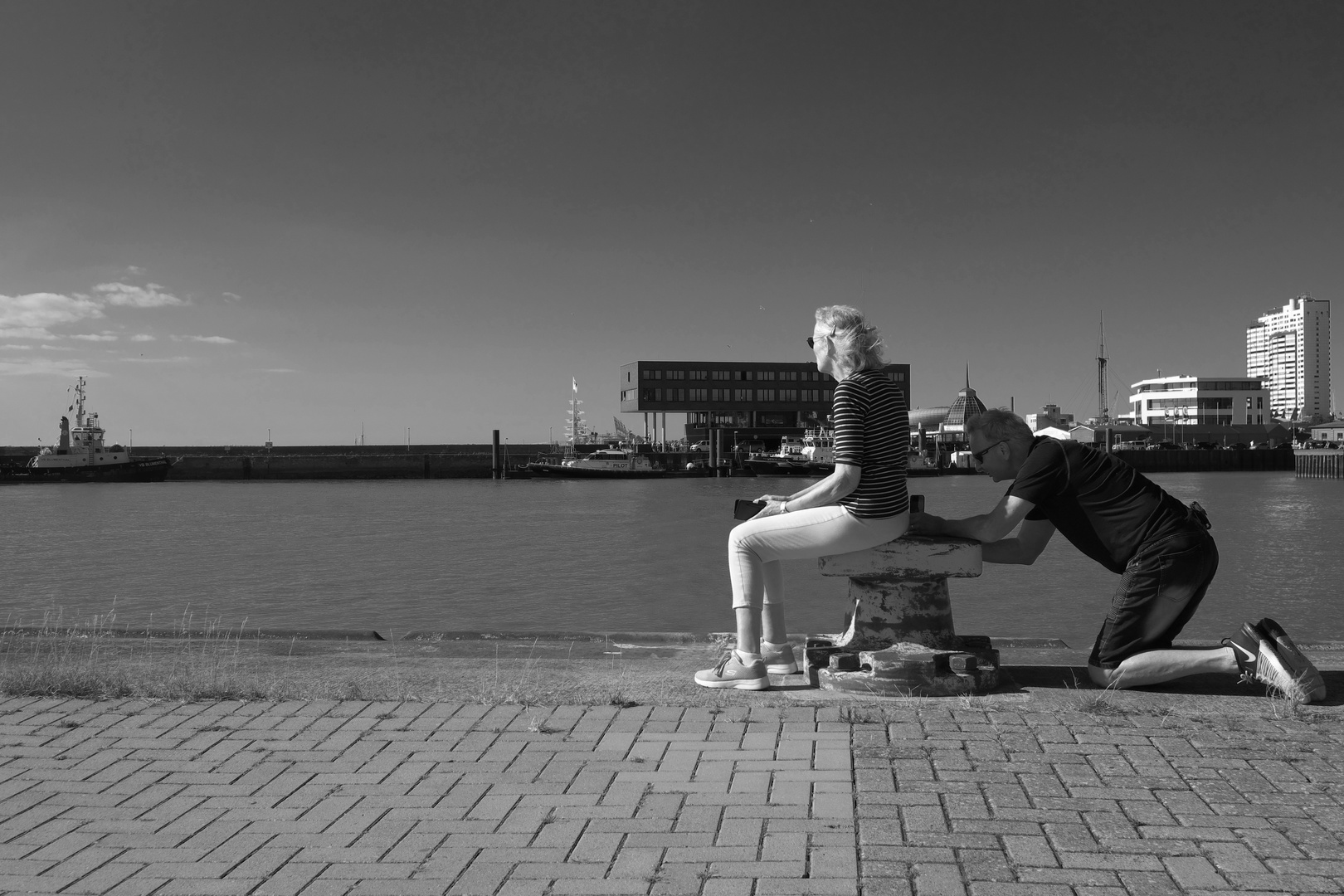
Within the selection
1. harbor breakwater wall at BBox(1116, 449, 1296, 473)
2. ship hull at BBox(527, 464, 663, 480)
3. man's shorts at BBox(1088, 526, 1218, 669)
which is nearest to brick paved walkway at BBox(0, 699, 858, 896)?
man's shorts at BBox(1088, 526, 1218, 669)

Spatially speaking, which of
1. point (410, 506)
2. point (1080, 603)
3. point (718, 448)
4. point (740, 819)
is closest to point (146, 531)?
point (410, 506)

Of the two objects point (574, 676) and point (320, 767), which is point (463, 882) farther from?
point (574, 676)

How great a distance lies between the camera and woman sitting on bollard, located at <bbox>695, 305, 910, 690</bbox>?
15.8 ft

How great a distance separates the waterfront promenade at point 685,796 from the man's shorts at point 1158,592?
0.30 metres

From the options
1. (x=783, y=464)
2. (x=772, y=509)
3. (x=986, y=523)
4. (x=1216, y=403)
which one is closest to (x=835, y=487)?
(x=772, y=509)

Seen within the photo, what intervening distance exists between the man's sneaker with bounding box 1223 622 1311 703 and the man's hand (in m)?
1.41

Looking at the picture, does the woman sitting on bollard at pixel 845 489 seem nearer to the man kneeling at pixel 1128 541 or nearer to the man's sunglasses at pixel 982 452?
the man kneeling at pixel 1128 541

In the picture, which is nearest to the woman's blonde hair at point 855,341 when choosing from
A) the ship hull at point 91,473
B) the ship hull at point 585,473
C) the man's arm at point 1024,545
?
the man's arm at point 1024,545

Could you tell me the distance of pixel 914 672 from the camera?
4844 mm

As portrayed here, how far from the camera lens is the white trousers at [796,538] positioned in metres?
4.84

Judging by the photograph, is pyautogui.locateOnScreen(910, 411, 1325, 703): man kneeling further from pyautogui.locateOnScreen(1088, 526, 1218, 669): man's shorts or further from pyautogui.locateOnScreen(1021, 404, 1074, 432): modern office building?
pyautogui.locateOnScreen(1021, 404, 1074, 432): modern office building

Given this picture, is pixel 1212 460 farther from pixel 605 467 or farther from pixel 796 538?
pixel 796 538

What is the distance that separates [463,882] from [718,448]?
86.3 meters

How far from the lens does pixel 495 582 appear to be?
18781 millimetres
